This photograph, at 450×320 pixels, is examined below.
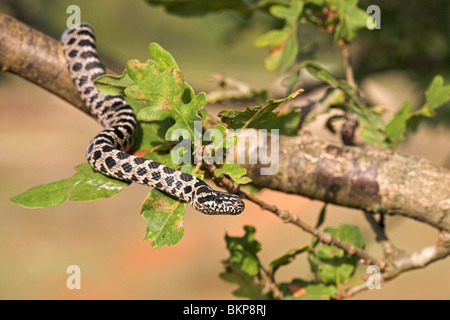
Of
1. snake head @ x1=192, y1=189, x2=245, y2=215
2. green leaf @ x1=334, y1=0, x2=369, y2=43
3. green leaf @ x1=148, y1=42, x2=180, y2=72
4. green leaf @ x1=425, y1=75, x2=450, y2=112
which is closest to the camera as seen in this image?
green leaf @ x1=148, y1=42, x2=180, y2=72

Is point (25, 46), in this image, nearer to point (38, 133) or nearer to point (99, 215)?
point (99, 215)

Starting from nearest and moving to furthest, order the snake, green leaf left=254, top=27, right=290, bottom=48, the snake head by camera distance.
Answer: the snake < the snake head < green leaf left=254, top=27, right=290, bottom=48

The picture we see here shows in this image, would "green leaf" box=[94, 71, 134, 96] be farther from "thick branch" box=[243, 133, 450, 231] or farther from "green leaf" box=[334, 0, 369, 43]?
"green leaf" box=[334, 0, 369, 43]

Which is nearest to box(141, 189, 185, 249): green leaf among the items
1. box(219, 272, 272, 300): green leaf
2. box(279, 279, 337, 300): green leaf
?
box(219, 272, 272, 300): green leaf

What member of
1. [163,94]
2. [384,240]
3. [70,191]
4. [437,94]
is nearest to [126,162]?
[70,191]

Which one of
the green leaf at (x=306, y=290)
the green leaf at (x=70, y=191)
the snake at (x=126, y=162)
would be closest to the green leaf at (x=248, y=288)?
the green leaf at (x=306, y=290)

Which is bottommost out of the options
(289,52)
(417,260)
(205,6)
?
(417,260)

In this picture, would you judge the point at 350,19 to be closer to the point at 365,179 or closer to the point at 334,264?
the point at 365,179

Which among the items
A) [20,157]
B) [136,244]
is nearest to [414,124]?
[136,244]
